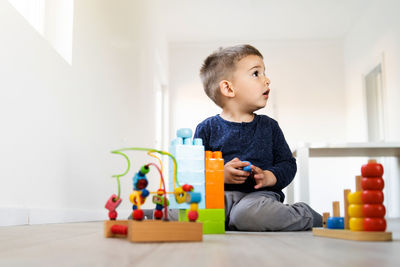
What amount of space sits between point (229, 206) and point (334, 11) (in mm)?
4452

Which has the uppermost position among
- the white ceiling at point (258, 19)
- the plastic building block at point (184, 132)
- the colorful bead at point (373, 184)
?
the white ceiling at point (258, 19)

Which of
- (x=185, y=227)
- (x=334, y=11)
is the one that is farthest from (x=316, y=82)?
(x=185, y=227)

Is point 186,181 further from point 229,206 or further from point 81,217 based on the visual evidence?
point 81,217

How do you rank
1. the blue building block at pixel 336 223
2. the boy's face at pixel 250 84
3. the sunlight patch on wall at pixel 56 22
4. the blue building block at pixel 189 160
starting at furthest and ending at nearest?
the sunlight patch on wall at pixel 56 22, the boy's face at pixel 250 84, the blue building block at pixel 189 160, the blue building block at pixel 336 223

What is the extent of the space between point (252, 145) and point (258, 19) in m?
4.26

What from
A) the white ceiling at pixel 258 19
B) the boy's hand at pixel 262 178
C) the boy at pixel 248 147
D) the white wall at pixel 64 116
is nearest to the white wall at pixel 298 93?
the white ceiling at pixel 258 19

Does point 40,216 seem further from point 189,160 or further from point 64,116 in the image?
point 189,160

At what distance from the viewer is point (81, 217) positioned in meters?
2.02

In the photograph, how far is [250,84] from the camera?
5.67ft

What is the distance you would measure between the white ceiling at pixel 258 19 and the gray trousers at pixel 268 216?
4045mm

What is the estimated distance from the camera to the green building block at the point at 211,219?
1.12 m

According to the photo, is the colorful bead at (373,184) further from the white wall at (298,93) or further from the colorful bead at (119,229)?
the white wall at (298,93)

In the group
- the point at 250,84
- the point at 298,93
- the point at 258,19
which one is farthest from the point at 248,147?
the point at 298,93

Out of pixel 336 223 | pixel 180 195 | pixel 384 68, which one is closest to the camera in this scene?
pixel 180 195
